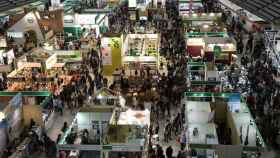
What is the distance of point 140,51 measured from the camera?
67.7 ft

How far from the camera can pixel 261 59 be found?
21.1 meters

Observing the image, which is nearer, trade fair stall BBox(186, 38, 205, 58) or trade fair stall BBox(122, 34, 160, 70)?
trade fair stall BBox(122, 34, 160, 70)

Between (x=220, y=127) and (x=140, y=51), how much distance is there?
7.66 metres

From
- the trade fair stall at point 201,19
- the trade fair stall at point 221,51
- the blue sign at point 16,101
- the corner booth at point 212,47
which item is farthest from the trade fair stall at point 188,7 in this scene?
the blue sign at point 16,101

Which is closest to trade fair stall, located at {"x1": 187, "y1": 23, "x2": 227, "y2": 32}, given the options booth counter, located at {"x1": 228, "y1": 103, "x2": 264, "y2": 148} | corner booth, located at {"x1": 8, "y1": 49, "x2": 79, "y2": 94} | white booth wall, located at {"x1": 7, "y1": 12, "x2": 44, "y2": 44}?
corner booth, located at {"x1": 8, "y1": 49, "x2": 79, "y2": 94}

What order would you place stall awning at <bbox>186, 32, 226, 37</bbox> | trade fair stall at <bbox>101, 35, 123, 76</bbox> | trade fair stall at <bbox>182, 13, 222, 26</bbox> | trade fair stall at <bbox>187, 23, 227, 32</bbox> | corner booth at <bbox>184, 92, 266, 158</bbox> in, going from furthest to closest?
trade fair stall at <bbox>182, 13, 222, 26</bbox> → trade fair stall at <bbox>187, 23, 227, 32</bbox> → stall awning at <bbox>186, 32, 226, 37</bbox> → trade fair stall at <bbox>101, 35, 123, 76</bbox> → corner booth at <bbox>184, 92, 266, 158</bbox>

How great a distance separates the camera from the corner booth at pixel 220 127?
447 inches

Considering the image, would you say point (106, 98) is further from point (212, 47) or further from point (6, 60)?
point (212, 47)

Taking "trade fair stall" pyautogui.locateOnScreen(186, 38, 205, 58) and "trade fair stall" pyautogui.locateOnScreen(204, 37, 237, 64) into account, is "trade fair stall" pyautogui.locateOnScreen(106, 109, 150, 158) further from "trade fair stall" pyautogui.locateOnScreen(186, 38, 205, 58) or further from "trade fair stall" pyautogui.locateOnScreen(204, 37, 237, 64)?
"trade fair stall" pyautogui.locateOnScreen(186, 38, 205, 58)

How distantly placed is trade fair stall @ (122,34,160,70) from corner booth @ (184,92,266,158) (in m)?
5.32

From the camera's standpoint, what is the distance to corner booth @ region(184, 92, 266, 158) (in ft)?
37.2

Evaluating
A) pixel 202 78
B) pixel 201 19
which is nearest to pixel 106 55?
pixel 202 78

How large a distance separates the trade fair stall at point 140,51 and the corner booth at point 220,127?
17.4 ft

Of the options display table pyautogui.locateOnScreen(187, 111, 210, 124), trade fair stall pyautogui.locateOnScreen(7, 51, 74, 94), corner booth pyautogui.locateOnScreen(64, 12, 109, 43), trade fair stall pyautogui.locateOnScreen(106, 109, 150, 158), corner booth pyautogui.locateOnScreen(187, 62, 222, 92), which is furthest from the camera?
corner booth pyautogui.locateOnScreen(64, 12, 109, 43)
